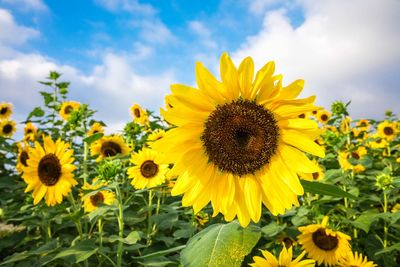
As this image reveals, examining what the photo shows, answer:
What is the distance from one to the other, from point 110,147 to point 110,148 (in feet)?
0.05

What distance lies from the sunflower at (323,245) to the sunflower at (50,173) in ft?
7.22

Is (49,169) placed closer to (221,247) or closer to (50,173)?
(50,173)

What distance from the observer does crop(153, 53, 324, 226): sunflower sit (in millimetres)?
1705

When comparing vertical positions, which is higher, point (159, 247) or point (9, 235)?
point (9, 235)

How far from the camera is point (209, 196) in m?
1.92

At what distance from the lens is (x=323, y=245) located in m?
3.51

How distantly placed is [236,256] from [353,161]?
308 centimetres

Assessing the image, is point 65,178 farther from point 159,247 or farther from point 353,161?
point 353,161

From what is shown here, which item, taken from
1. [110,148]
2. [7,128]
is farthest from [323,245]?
[7,128]

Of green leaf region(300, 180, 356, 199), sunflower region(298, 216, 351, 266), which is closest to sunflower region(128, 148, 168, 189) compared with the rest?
sunflower region(298, 216, 351, 266)

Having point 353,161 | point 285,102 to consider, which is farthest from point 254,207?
point 353,161

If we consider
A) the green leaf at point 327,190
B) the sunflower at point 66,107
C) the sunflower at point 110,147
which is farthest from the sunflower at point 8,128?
the green leaf at point 327,190

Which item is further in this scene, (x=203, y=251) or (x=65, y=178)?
(x=65, y=178)

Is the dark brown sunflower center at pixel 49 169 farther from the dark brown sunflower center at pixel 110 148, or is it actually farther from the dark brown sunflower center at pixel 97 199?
the dark brown sunflower center at pixel 110 148
